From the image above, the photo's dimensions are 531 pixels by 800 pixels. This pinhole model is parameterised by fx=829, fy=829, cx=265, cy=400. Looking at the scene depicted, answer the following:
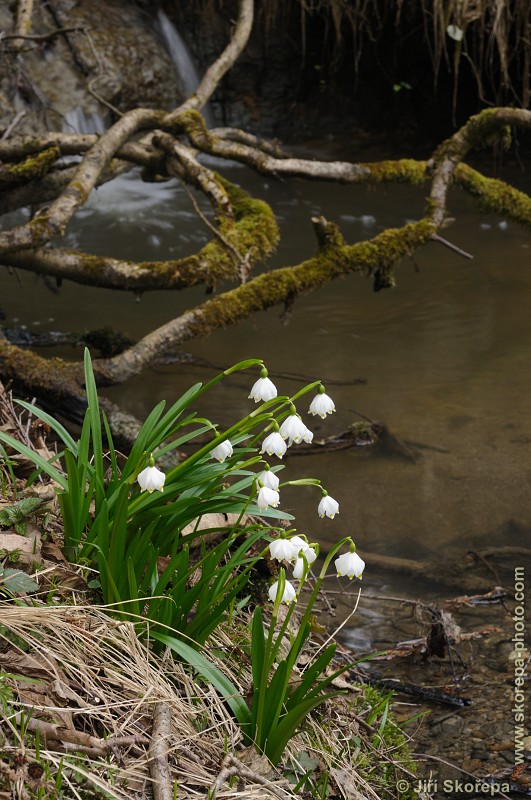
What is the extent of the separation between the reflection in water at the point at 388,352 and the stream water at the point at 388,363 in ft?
0.04

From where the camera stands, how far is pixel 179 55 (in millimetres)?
10234

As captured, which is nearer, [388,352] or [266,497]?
[266,497]

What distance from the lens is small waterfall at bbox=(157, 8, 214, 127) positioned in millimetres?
10172

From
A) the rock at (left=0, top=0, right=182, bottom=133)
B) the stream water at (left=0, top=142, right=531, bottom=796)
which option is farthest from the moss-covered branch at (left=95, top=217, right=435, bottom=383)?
the rock at (left=0, top=0, right=182, bottom=133)

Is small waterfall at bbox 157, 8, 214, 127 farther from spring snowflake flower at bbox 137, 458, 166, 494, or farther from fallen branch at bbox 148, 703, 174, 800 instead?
fallen branch at bbox 148, 703, 174, 800

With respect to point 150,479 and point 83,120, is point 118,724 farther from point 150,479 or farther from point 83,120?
point 83,120

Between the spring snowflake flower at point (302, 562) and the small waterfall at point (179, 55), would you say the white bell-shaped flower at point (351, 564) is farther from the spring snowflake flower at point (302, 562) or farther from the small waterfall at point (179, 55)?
the small waterfall at point (179, 55)

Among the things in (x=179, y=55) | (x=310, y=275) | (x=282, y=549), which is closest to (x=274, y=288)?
(x=310, y=275)

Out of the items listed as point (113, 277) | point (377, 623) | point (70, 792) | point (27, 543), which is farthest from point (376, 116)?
point (70, 792)

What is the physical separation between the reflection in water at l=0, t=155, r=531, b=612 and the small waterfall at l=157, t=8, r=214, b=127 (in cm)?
181

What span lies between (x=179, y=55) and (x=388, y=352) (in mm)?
5986

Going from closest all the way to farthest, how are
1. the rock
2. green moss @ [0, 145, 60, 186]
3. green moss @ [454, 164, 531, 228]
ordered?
green moss @ [0, 145, 60, 186]
green moss @ [454, 164, 531, 228]
the rock

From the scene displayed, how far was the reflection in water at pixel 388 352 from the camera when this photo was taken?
439cm

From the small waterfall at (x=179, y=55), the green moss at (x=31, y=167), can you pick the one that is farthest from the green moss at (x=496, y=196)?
the small waterfall at (x=179, y=55)
